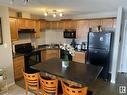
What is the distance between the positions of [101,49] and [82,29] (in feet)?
4.32

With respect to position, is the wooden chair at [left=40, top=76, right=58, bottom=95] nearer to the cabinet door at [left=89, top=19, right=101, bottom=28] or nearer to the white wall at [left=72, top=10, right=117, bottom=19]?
the cabinet door at [left=89, top=19, right=101, bottom=28]

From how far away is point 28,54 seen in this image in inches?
→ 173

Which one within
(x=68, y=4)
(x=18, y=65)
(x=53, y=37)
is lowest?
(x=18, y=65)

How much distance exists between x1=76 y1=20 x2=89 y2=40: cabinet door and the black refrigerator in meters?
0.64


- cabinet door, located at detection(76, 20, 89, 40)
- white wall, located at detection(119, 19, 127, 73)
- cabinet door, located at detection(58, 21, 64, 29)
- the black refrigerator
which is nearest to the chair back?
the black refrigerator

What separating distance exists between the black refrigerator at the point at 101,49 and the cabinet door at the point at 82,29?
0.64m

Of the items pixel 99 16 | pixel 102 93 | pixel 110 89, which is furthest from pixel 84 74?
pixel 99 16

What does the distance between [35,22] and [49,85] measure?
3.45 metres

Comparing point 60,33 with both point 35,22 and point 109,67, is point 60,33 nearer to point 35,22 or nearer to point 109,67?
point 35,22

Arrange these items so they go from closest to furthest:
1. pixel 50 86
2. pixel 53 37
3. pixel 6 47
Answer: pixel 50 86 → pixel 6 47 → pixel 53 37

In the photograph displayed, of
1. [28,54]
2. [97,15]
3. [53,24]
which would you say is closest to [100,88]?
[28,54]

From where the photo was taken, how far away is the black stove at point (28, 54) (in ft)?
14.5

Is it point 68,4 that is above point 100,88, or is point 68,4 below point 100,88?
above

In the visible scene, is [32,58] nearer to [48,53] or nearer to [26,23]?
[48,53]
